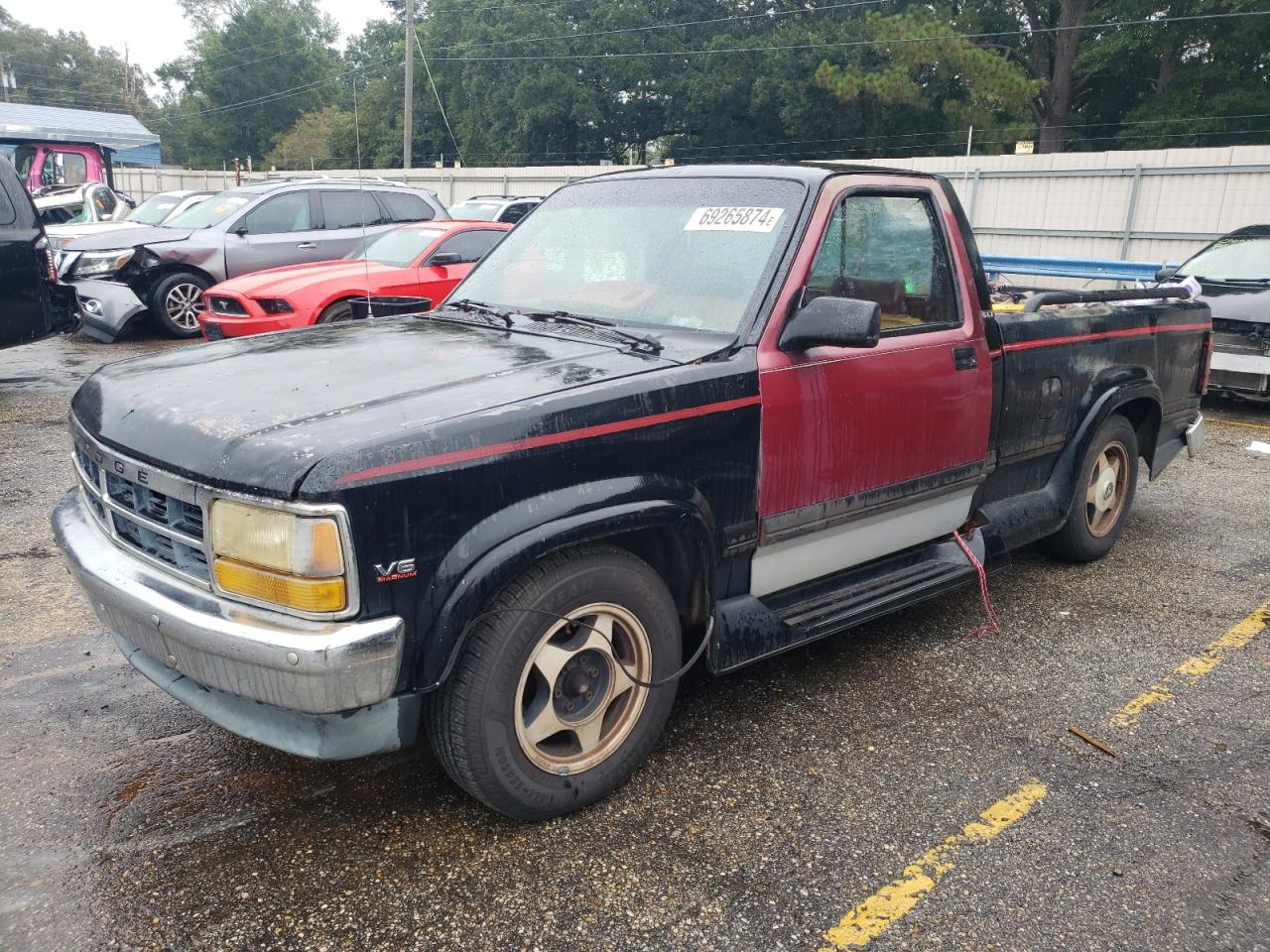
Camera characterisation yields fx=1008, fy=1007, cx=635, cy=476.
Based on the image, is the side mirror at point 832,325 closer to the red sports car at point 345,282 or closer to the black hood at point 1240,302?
the red sports car at point 345,282

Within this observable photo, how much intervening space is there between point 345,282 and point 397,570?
7.31 m

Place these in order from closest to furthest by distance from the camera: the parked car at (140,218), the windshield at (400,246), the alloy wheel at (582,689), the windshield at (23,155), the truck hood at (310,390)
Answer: the truck hood at (310,390) → the alloy wheel at (582,689) → the windshield at (400,246) → the parked car at (140,218) → the windshield at (23,155)

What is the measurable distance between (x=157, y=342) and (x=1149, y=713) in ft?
37.2

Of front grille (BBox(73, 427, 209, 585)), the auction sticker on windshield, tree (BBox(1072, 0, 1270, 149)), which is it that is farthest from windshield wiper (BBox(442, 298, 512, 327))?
tree (BBox(1072, 0, 1270, 149))

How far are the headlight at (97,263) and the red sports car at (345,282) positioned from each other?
245 cm

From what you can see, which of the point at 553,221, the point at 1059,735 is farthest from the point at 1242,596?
the point at 553,221

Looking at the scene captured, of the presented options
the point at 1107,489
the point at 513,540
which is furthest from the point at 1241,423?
the point at 513,540

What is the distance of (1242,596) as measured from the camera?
A: 15.8 ft

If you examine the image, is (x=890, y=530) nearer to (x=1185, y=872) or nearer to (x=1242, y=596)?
(x=1185, y=872)

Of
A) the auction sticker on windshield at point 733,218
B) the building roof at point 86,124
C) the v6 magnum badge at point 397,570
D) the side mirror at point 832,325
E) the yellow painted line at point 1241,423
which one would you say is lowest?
the yellow painted line at point 1241,423

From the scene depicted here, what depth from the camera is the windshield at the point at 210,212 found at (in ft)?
39.4

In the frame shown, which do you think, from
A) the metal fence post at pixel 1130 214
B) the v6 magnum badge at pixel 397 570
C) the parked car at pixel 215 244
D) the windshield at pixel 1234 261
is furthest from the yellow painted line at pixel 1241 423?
the metal fence post at pixel 1130 214

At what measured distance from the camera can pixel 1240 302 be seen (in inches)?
347

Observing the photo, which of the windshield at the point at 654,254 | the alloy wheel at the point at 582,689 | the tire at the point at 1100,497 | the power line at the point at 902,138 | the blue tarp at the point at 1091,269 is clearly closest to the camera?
the alloy wheel at the point at 582,689
